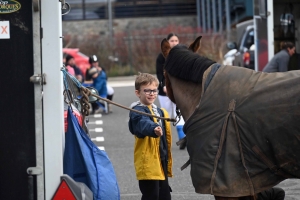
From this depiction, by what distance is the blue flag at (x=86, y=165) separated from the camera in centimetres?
519

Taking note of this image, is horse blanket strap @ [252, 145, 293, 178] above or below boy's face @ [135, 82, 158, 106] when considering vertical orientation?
below

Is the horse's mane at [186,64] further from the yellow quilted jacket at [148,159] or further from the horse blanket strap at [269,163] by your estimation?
the yellow quilted jacket at [148,159]

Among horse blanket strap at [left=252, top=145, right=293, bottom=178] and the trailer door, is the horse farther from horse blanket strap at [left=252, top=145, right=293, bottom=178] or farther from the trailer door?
the trailer door

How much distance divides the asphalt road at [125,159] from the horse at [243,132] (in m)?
2.96

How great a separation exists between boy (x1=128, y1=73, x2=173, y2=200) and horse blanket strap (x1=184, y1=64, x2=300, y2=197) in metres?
1.26

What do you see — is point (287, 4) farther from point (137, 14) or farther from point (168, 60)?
point (137, 14)

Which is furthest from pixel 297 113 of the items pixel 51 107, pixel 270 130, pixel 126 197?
pixel 126 197

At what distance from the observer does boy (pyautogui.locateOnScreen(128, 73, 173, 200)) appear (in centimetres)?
627

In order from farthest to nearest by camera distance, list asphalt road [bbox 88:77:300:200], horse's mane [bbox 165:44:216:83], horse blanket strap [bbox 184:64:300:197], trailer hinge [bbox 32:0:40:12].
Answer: asphalt road [bbox 88:77:300:200]
horse's mane [bbox 165:44:216:83]
horse blanket strap [bbox 184:64:300:197]
trailer hinge [bbox 32:0:40:12]

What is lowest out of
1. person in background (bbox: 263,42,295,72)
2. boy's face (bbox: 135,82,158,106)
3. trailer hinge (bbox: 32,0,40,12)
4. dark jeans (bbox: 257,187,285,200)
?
dark jeans (bbox: 257,187,285,200)

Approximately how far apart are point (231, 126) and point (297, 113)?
1.47 ft

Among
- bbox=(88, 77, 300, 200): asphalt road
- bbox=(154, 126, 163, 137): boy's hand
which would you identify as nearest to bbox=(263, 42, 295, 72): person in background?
bbox=(88, 77, 300, 200): asphalt road

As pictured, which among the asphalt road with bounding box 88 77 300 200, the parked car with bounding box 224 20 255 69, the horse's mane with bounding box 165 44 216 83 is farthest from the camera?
the parked car with bounding box 224 20 255 69

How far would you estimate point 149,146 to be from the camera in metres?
6.40
